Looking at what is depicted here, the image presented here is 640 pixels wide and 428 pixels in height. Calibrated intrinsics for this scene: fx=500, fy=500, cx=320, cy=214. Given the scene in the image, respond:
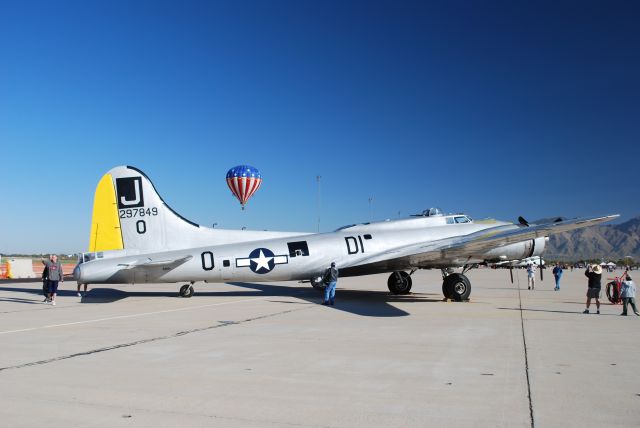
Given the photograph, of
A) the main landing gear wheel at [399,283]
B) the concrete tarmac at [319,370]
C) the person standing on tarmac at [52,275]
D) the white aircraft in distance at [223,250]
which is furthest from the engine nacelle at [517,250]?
the person standing on tarmac at [52,275]

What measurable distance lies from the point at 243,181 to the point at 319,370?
128 ft

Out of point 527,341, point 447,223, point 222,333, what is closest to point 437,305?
point 447,223

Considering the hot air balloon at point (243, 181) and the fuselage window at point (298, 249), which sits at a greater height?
the hot air balloon at point (243, 181)

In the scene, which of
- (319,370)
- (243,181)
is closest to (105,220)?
(319,370)

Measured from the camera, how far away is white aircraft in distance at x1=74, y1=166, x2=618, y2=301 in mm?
19453

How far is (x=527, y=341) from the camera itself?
1101 cm

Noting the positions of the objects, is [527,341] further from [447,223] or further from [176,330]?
[447,223]

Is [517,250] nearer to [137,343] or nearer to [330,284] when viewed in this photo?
[330,284]

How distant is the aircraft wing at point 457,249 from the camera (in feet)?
60.6

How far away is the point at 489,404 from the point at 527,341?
17.4ft

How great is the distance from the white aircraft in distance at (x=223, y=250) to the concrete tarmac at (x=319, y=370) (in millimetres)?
3799

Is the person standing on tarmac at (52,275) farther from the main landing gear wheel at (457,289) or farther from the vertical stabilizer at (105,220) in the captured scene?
the main landing gear wheel at (457,289)

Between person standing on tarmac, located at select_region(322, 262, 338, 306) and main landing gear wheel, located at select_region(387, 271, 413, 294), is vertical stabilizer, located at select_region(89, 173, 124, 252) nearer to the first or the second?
person standing on tarmac, located at select_region(322, 262, 338, 306)

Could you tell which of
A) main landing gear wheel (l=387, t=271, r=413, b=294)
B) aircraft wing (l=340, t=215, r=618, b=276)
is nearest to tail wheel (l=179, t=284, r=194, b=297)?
aircraft wing (l=340, t=215, r=618, b=276)
